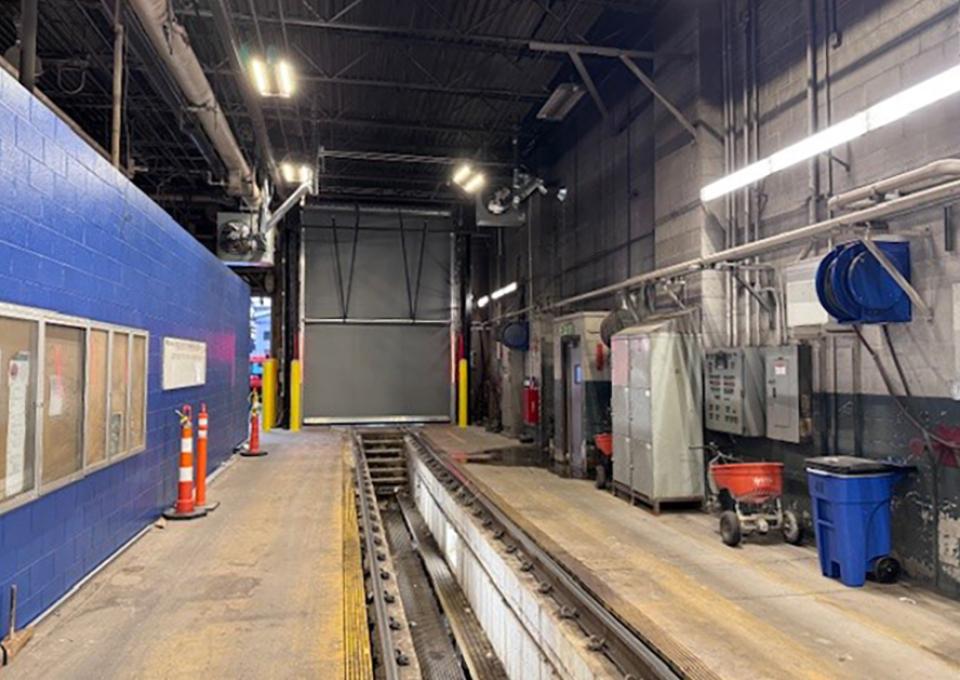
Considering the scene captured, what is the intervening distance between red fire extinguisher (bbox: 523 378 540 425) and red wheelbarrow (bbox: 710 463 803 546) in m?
5.46

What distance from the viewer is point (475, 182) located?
1059 cm

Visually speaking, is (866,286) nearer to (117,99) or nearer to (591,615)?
(591,615)

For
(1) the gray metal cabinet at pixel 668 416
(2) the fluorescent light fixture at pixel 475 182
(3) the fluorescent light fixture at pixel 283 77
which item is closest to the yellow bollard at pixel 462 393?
(2) the fluorescent light fixture at pixel 475 182

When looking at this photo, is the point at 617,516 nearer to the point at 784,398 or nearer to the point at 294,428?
the point at 784,398

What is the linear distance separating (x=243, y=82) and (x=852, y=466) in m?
6.40

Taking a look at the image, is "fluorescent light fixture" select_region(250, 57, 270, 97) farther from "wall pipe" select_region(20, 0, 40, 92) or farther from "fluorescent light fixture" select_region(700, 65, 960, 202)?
"fluorescent light fixture" select_region(700, 65, 960, 202)

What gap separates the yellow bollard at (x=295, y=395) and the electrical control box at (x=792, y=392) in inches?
411

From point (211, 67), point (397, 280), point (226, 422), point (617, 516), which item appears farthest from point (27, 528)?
point (397, 280)

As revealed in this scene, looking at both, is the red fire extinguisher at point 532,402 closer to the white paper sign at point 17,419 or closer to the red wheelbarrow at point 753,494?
the red wheelbarrow at point 753,494

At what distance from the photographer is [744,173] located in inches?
190

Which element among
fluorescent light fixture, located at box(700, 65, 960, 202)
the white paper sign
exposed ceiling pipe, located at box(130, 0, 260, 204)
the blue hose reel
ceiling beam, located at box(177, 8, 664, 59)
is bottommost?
the white paper sign

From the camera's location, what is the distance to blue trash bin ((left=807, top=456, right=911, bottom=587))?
13.3 ft

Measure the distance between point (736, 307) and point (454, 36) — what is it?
4.26m

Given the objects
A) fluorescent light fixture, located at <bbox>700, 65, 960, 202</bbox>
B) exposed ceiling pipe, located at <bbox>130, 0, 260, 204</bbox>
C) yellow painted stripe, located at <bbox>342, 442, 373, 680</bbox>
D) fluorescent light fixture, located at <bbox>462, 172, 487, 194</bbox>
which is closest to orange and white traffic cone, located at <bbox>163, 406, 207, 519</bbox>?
yellow painted stripe, located at <bbox>342, 442, 373, 680</bbox>
